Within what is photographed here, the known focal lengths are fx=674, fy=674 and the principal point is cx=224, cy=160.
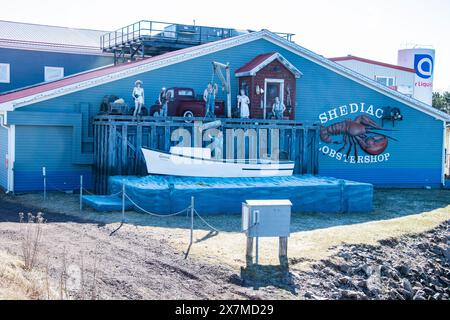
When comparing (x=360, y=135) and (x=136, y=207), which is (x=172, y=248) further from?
(x=360, y=135)

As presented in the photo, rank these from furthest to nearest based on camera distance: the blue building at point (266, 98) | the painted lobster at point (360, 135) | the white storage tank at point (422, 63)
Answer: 1. the white storage tank at point (422, 63)
2. the painted lobster at point (360, 135)
3. the blue building at point (266, 98)

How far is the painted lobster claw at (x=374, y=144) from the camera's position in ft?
104

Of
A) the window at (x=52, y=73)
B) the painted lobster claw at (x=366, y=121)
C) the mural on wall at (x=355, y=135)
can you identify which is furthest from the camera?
the window at (x=52, y=73)

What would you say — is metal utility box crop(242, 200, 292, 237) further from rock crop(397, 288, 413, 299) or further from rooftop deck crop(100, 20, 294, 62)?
rooftop deck crop(100, 20, 294, 62)

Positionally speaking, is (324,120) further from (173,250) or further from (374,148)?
(173,250)

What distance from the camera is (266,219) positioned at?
15133mm

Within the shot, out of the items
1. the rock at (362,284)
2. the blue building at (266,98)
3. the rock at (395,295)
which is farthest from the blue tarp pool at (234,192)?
the rock at (395,295)

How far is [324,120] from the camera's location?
31.1 metres

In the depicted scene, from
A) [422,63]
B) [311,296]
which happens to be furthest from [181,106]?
[422,63]

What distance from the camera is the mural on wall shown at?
31125 millimetres

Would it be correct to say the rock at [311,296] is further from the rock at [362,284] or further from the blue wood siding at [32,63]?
the blue wood siding at [32,63]

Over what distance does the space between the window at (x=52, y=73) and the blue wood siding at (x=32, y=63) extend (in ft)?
0.56

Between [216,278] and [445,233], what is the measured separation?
1085 cm
